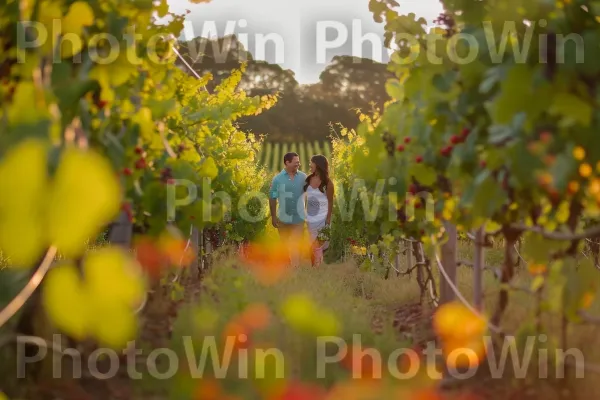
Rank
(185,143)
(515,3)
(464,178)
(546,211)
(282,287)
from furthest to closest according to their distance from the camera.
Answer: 1. (282,287)
2. (185,143)
3. (546,211)
4. (464,178)
5. (515,3)

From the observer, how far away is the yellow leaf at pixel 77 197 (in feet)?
2.09

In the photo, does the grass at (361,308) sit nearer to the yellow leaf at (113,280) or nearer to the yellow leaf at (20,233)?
the yellow leaf at (113,280)

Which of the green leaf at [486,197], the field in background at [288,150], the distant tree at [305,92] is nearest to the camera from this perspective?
the green leaf at [486,197]

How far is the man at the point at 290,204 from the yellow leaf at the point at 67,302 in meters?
7.59

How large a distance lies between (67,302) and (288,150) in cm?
4643

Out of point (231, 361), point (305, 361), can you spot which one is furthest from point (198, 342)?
point (305, 361)

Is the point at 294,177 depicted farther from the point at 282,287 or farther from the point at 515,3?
the point at 515,3

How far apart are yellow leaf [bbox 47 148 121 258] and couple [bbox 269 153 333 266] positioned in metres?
7.71

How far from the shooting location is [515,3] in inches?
84.7

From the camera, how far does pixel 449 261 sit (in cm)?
455

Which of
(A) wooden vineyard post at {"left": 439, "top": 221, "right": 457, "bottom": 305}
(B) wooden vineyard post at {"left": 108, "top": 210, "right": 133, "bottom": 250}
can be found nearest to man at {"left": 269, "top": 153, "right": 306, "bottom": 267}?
(A) wooden vineyard post at {"left": 439, "top": 221, "right": 457, "bottom": 305}

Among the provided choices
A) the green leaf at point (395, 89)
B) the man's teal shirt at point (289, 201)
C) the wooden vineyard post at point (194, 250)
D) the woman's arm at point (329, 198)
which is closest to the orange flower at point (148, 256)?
the green leaf at point (395, 89)

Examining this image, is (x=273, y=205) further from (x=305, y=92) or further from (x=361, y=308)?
(x=305, y=92)

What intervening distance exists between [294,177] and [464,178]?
613 cm
